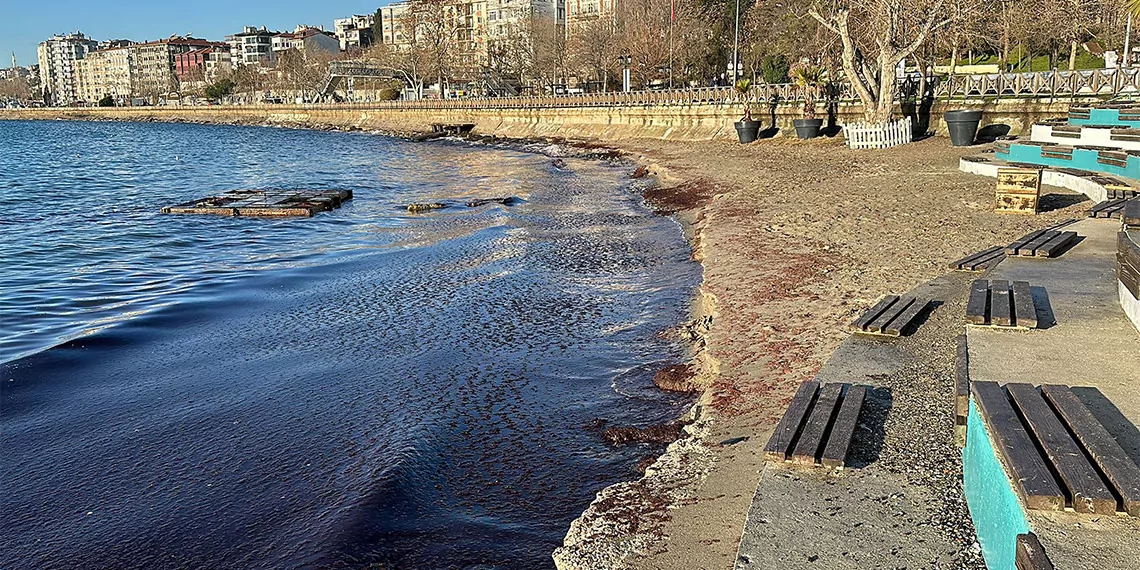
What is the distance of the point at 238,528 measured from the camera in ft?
18.5

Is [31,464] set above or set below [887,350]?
below

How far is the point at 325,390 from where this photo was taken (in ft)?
27.0

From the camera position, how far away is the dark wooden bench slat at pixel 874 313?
759 cm

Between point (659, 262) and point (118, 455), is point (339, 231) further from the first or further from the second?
point (118, 455)

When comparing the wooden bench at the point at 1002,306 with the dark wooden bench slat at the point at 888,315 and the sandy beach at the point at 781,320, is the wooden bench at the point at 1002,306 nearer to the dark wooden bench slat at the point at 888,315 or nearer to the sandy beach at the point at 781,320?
the sandy beach at the point at 781,320

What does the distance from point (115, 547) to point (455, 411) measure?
2.94 meters

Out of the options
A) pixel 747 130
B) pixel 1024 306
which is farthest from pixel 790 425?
pixel 747 130

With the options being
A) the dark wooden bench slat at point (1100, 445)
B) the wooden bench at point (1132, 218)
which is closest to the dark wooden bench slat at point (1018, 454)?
the dark wooden bench slat at point (1100, 445)

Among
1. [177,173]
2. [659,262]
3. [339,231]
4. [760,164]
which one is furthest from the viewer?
[177,173]

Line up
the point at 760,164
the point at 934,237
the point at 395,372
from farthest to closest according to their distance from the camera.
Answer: the point at 760,164 → the point at 934,237 → the point at 395,372

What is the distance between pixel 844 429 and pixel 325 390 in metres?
5.00

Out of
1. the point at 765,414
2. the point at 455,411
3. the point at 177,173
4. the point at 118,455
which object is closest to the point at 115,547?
the point at 118,455

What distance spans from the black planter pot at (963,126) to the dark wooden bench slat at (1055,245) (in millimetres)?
18713

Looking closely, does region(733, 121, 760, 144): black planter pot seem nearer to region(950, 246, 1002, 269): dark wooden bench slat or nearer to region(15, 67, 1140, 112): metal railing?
region(15, 67, 1140, 112): metal railing
